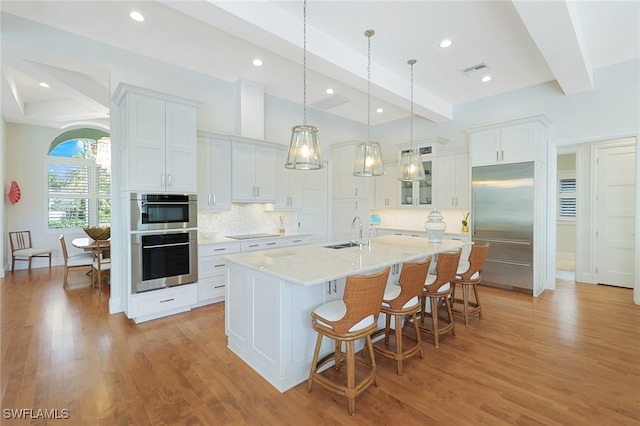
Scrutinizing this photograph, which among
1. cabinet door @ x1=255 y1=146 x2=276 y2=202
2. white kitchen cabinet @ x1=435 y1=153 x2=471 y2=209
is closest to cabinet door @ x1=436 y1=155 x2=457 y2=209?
white kitchen cabinet @ x1=435 y1=153 x2=471 y2=209

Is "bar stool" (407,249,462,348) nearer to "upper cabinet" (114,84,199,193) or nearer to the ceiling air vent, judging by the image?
the ceiling air vent

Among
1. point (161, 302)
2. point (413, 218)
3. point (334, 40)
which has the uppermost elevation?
point (334, 40)

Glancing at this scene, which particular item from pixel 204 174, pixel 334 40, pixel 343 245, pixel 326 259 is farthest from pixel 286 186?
pixel 326 259

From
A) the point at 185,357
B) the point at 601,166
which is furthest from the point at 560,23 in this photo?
the point at 185,357

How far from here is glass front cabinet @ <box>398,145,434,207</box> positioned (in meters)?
5.88

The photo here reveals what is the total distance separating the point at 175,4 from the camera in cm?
235

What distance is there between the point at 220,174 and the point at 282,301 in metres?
2.95

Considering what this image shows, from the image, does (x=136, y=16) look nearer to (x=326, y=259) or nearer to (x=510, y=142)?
(x=326, y=259)

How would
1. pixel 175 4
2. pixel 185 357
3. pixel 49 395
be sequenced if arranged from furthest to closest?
1. pixel 185 357
2. pixel 175 4
3. pixel 49 395

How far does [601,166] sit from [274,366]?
21.5ft

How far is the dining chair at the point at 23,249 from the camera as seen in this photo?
602 centimetres

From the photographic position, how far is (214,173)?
4453 mm

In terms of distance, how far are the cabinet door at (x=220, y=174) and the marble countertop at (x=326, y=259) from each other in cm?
187

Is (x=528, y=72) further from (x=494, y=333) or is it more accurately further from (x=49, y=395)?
(x=49, y=395)
